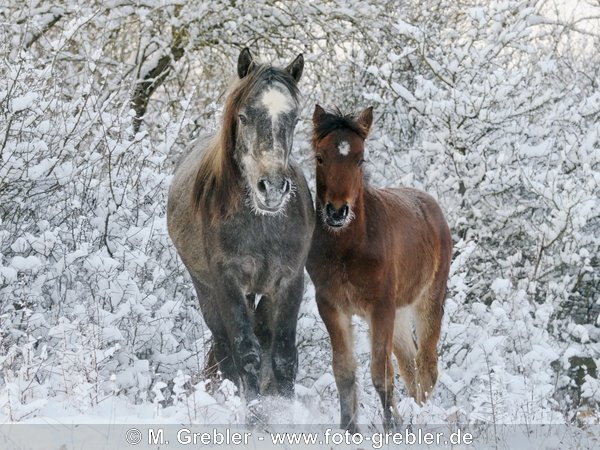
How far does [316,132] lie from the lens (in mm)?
5859

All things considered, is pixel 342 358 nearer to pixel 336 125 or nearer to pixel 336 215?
pixel 336 215

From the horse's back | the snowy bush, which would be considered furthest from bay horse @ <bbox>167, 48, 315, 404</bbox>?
the horse's back

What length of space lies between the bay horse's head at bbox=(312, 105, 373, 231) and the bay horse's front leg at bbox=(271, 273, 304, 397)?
449 mm

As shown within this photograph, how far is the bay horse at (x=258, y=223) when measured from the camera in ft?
16.5

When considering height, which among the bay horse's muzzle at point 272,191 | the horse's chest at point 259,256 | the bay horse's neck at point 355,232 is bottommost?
the horse's chest at point 259,256

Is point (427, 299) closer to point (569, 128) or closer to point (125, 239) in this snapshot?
point (125, 239)

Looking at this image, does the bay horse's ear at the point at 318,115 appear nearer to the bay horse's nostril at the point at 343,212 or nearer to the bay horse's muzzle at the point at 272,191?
the bay horse's nostril at the point at 343,212

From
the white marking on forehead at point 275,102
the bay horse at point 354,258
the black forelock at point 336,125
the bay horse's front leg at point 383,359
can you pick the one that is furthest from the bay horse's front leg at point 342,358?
the white marking on forehead at point 275,102

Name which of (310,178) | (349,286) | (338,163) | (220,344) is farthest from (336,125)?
(310,178)

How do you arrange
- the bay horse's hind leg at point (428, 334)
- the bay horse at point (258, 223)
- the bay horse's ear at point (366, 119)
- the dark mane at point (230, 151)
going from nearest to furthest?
the bay horse at point (258, 223)
the dark mane at point (230, 151)
the bay horse's ear at point (366, 119)
the bay horse's hind leg at point (428, 334)

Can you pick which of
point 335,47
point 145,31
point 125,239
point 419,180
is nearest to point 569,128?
point 419,180

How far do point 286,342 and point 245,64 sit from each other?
5.48 feet

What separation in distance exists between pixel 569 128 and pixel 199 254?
6898 mm

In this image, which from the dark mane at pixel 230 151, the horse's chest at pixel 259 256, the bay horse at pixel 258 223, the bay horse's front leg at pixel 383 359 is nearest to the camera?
the bay horse at pixel 258 223
